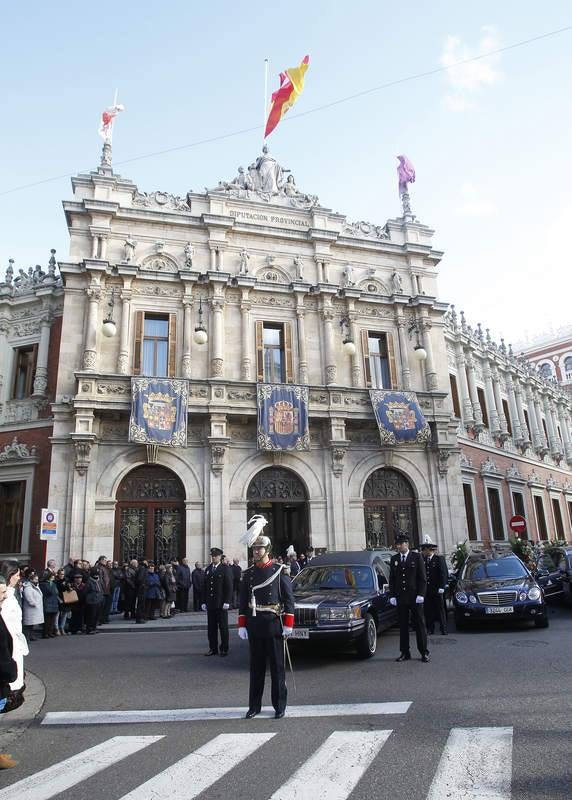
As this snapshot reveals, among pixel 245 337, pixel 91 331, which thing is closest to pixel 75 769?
pixel 91 331

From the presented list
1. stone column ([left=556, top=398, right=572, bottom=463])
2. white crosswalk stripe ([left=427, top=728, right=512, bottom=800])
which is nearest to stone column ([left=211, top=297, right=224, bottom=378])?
white crosswalk stripe ([left=427, top=728, right=512, bottom=800])

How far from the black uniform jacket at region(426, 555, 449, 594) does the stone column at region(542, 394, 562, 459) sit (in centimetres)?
2611

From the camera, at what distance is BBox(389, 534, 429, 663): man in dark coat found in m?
9.13

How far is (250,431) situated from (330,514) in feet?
13.2

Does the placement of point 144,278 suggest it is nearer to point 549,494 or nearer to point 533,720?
point 533,720

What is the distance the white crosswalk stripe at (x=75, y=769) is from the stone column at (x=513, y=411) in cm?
2878

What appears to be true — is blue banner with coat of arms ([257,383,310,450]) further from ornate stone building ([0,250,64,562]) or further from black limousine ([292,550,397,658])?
black limousine ([292,550,397,658])

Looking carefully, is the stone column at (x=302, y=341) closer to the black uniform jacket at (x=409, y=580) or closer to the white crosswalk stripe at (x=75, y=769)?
the black uniform jacket at (x=409, y=580)

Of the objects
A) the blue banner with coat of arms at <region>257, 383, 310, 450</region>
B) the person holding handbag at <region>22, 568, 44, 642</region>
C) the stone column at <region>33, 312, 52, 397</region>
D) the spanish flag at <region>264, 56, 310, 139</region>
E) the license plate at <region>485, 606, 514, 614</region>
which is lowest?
the license plate at <region>485, 606, 514, 614</region>

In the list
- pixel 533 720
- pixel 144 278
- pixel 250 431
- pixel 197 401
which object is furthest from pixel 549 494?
pixel 533 720

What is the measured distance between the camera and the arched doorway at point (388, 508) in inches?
834

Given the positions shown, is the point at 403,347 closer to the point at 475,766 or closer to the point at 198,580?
the point at 198,580

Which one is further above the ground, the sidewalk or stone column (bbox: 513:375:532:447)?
stone column (bbox: 513:375:532:447)

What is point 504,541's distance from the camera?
2681 centimetres
